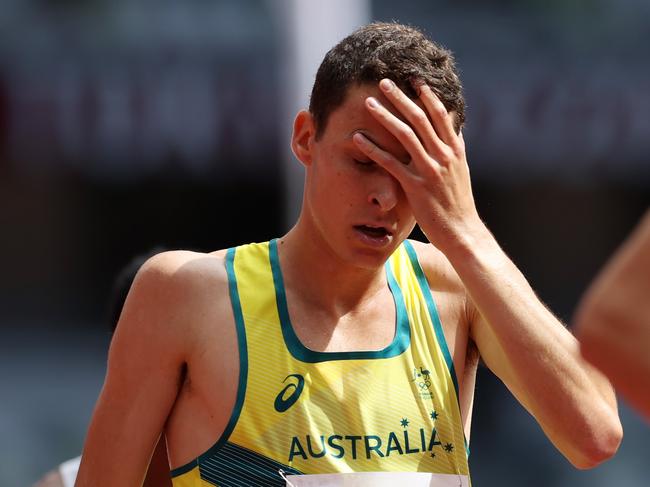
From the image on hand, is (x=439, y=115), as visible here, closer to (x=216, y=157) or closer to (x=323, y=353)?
(x=323, y=353)

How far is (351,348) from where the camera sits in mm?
2912

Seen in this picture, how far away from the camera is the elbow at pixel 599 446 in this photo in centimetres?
273

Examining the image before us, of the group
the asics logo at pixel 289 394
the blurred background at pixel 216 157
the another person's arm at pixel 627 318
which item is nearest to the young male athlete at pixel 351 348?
the asics logo at pixel 289 394

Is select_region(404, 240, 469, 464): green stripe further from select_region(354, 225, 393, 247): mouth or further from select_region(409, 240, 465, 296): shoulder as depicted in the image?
select_region(354, 225, 393, 247): mouth

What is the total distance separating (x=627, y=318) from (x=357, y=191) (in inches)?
53.1

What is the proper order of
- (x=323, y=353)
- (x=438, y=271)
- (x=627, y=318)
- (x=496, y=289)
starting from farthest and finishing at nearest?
(x=438, y=271) → (x=323, y=353) → (x=496, y=289) → (x=627, y=318)

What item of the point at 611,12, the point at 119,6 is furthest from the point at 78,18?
the point at 611,12

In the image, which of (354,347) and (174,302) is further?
(354,347)

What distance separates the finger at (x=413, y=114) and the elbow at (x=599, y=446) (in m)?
0.73

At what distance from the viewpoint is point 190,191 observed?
873 cm

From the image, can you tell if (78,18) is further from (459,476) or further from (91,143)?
(459,476)

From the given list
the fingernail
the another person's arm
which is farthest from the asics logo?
the another person's arm

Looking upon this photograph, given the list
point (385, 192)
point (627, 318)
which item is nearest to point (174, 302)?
point (385, 192)

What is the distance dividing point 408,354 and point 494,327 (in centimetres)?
28
